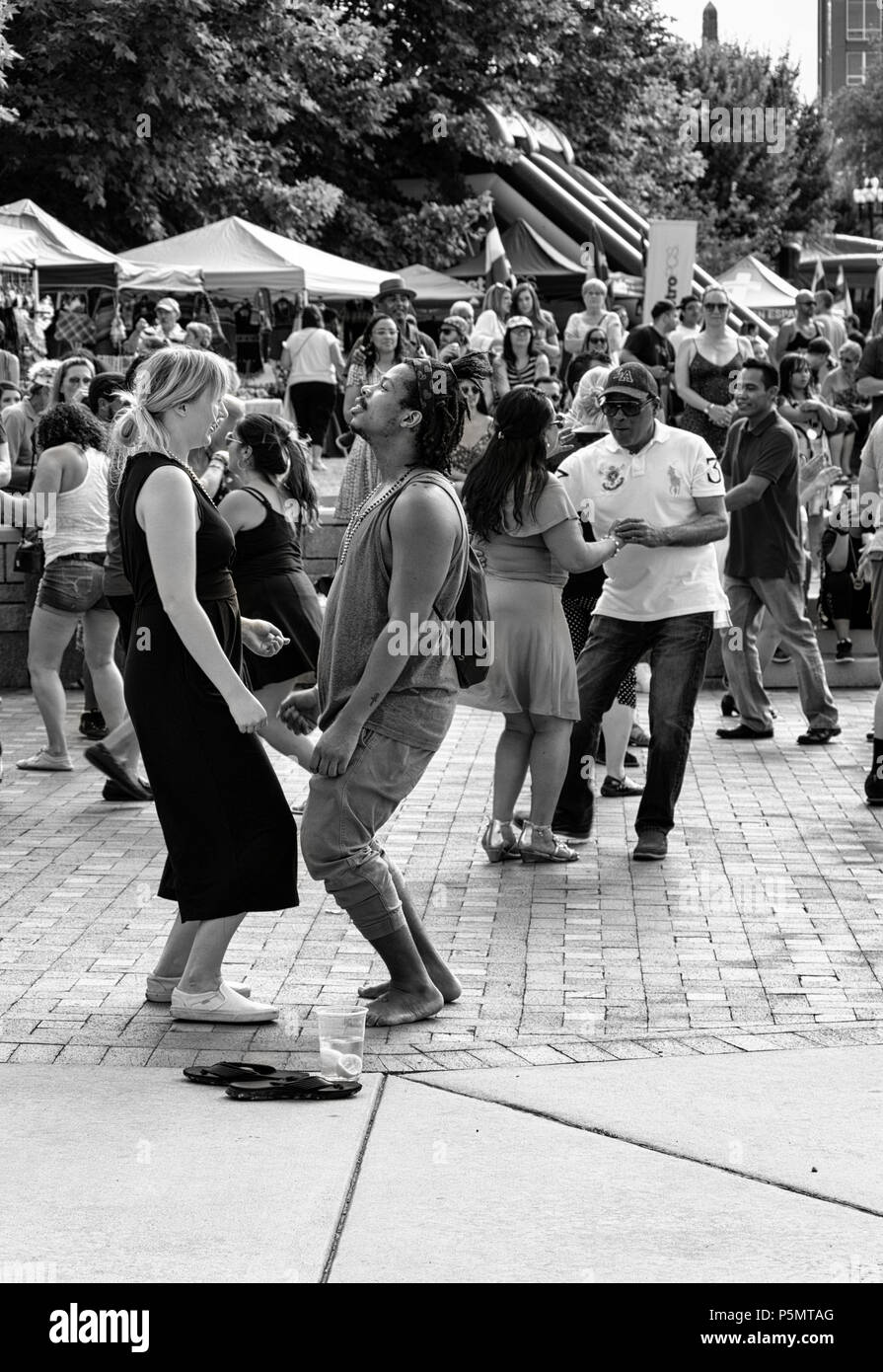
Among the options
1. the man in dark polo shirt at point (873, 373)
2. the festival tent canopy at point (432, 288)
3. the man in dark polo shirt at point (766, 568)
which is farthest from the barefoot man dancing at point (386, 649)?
the festival tent canopy at point (432, 288)

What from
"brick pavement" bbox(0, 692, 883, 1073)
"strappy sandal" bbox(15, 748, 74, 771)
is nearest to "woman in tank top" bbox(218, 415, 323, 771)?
"brick pavement" bbox(0, 692, 883, 1073)

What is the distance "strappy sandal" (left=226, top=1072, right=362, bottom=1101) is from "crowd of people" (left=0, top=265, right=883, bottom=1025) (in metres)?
0.57

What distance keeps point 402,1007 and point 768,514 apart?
552 cm

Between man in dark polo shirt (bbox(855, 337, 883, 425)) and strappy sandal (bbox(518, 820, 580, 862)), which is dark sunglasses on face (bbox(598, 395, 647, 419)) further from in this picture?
man in dark polo shirt (bbox(855, 337, 883, 425))

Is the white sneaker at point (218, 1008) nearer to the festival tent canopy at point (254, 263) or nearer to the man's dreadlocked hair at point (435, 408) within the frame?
the man's dreadlocked hair at point (435, 408)

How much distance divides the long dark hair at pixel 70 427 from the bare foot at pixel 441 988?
14.8 ft

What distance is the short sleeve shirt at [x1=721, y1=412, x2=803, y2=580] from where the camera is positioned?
998cm

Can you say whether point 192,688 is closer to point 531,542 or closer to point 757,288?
point 531,542

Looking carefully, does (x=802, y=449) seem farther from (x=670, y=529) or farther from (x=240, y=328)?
(x=240, y=328)

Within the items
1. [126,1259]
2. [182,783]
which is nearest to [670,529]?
[182,783]

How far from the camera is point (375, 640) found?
5082 mm

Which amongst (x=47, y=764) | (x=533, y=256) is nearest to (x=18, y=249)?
(x=47, y=764)

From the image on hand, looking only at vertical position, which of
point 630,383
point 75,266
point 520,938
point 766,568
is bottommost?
point 520,938

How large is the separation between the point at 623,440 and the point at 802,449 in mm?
5393
